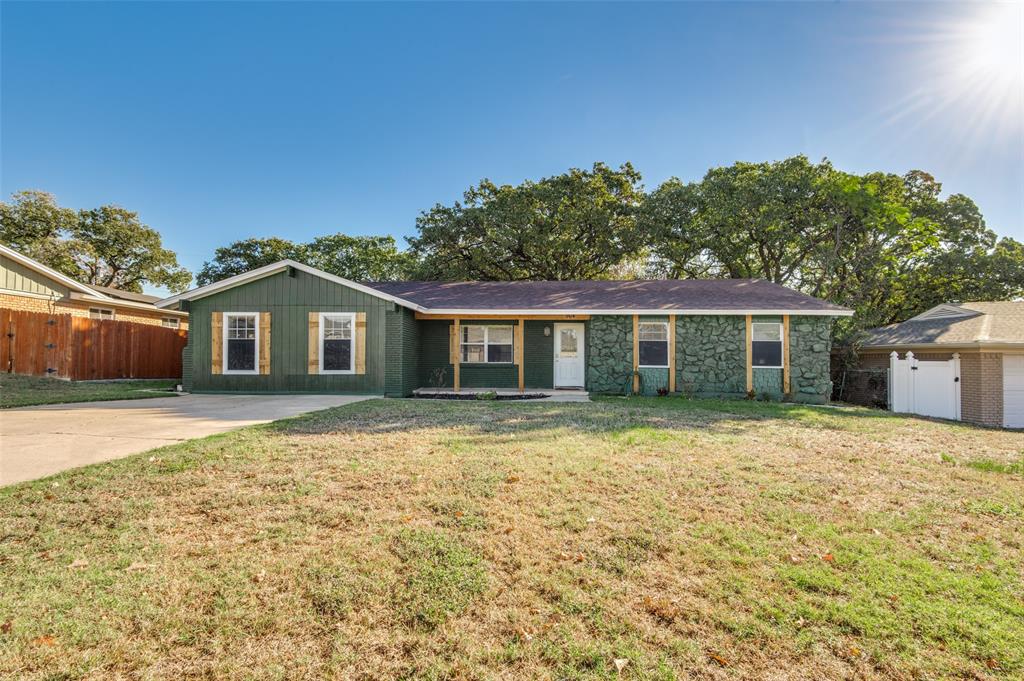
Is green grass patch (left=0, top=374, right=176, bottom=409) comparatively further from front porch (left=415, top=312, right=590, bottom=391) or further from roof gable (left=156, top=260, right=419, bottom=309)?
front porch (left=415, top=312, right=590, bottom=391)

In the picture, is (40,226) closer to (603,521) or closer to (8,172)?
(8,172)

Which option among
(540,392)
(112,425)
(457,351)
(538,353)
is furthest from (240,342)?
(538,353)

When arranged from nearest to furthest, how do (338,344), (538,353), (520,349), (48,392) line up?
(48,392), (338,344), (520,349), (538,353)

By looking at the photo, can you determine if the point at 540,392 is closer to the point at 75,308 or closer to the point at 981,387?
the point at 981,387

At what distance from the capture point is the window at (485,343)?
13500 mm

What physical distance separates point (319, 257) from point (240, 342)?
18.5m

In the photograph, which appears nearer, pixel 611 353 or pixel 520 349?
pixel 611 353

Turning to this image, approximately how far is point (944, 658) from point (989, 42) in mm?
12518

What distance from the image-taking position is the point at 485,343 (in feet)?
44.3

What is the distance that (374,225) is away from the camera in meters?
24.0

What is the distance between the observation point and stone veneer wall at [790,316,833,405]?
12.0 meters

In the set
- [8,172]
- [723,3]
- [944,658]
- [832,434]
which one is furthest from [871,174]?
[8,172]

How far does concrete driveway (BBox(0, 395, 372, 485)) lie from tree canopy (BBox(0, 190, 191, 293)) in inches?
972

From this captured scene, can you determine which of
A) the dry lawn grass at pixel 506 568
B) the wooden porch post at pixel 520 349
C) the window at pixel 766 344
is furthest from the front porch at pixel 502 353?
the dry lawn grass at pixel 506 568
